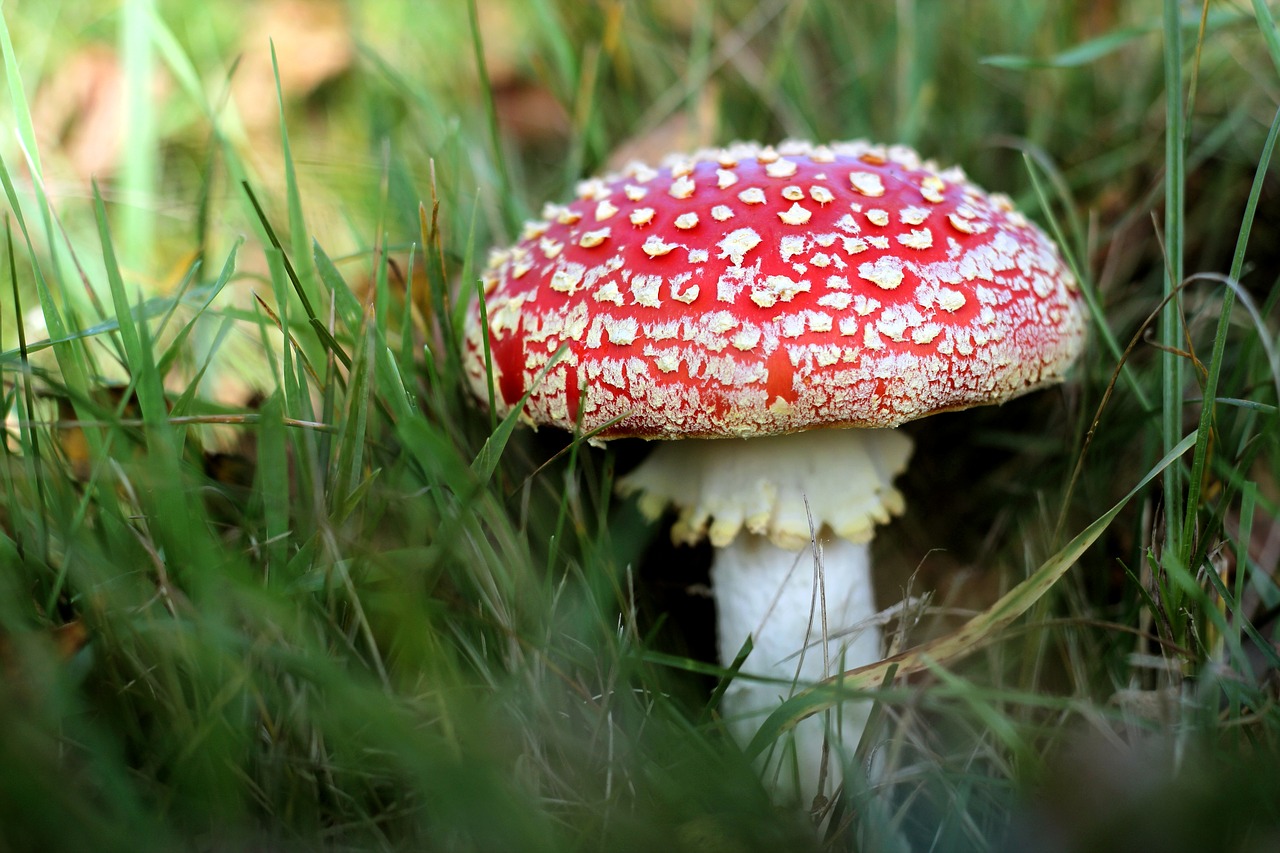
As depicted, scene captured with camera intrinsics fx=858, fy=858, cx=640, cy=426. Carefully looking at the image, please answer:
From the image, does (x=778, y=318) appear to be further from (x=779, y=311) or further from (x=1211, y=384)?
(x=1211, y=384)

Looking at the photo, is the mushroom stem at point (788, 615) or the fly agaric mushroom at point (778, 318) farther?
the mushroom stem at point (788, 615)

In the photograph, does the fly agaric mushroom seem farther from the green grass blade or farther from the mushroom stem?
the green grass blade

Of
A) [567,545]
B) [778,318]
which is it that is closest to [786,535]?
[567,545]

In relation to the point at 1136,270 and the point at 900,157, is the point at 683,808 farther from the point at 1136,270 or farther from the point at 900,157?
the point at 1136,270

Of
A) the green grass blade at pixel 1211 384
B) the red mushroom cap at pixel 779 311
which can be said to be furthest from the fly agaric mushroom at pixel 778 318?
the green grass blade at pixel 1211 384

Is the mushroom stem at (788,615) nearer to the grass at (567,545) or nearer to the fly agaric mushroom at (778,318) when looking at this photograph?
the fly agaric mushroom at (778,318)

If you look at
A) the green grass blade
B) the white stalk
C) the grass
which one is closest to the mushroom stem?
the white stalk
